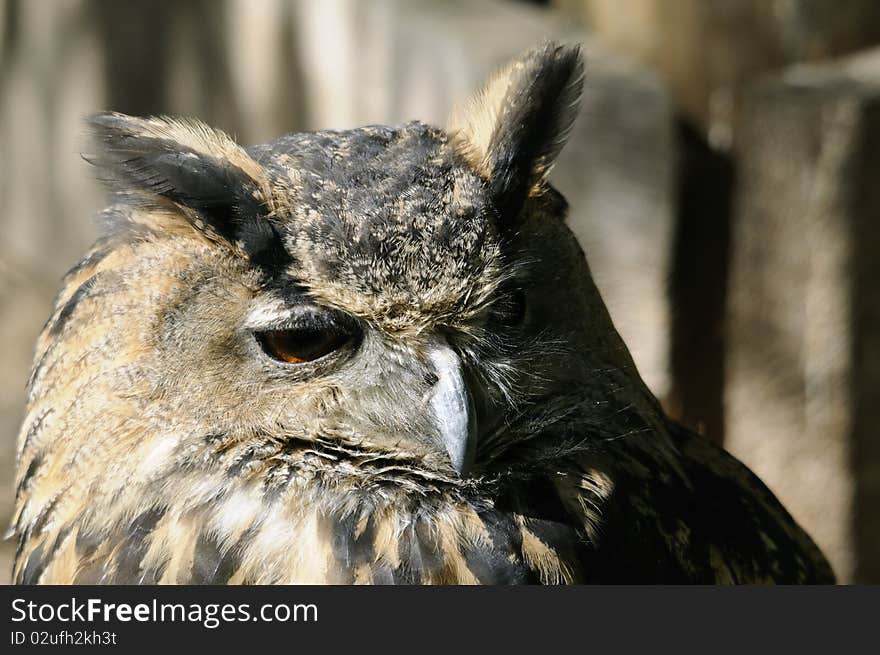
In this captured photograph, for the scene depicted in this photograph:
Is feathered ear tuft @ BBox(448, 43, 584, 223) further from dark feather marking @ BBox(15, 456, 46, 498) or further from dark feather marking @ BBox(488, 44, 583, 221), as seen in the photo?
dark feather marking @ BBox(15, 456, 46, 498)

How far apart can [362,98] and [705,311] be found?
1306 millimetres

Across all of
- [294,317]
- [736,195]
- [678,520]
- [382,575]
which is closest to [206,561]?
[382,575]

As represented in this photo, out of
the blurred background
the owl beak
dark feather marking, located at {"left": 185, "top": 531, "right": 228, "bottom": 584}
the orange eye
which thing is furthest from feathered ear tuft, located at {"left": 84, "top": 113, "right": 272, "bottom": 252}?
the blurred background

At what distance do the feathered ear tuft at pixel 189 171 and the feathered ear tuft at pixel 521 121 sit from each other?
28 centimetres

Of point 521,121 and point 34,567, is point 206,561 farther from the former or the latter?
point 521,121

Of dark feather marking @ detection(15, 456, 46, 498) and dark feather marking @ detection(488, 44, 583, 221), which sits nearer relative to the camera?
dark feather marking @ detection(488, 44, 583, 221)

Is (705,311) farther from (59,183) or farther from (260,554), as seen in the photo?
(59,183)

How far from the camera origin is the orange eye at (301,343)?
136 cm

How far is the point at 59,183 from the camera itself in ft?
14.6

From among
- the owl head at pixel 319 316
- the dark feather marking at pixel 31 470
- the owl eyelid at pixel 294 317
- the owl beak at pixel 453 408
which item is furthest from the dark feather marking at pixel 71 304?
the owl beak at pixel 453 408

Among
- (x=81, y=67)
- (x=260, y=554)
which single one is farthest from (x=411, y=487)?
(x=81, y=67)

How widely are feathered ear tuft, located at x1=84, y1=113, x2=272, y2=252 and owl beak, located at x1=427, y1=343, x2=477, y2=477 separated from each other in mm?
263

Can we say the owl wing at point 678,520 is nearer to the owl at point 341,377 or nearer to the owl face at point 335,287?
→ the owl at point 341,377

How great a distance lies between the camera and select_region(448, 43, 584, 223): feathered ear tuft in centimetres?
143
